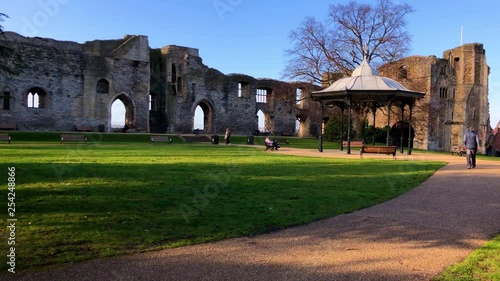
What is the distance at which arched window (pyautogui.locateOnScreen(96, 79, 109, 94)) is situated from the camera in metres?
34.2

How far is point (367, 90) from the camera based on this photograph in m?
18.9

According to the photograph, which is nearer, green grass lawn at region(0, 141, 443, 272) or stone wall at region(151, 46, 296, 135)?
A: green grass lawn at region(0, 141, 443, 272)

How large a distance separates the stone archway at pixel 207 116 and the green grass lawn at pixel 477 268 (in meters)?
35.7

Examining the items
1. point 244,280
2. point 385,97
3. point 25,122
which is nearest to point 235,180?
point 244,280

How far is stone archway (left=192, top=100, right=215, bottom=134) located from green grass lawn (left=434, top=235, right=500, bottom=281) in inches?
1405

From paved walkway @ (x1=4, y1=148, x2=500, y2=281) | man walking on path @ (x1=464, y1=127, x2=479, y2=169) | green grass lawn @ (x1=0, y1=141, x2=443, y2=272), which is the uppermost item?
man walking on path @ (x1=464, y1=127, x2=479, y2=169)

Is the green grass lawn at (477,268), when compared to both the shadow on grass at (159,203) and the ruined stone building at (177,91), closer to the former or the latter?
the shadow on grass at (159,203)

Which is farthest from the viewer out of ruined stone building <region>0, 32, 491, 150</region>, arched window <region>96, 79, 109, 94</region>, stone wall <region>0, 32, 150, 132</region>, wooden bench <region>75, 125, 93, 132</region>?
arched window <region>96, 79, 109, 94</region>

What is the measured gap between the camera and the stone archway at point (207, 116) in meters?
40.5

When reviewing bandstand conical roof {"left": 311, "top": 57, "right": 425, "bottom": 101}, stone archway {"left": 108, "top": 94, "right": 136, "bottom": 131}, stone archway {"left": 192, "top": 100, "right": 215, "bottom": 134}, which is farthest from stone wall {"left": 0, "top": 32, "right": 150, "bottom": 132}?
bandstand conical roof {"left": 311, "top": 57, "right": 425, "bottom": 101}

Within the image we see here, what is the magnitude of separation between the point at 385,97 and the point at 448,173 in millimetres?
8938

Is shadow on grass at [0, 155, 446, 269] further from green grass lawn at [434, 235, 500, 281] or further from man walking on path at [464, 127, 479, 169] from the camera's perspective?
man walking on path at [464, 127, 479, 169]

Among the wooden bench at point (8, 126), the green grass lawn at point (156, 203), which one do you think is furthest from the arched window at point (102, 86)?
the green grass lawn at point (156, 203)

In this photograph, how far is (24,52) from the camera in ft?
98.6
